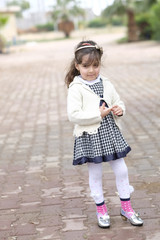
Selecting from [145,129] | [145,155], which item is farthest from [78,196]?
[145,129]

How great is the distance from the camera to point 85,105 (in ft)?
10.1

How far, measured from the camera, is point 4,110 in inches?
356

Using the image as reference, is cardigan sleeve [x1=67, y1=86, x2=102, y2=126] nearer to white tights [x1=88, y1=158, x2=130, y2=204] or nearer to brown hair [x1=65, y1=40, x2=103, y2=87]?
brown hair [x1=65, y1=40, x2=103, y2=87]

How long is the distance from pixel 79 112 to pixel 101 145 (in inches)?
11.2

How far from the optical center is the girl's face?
10.0ft

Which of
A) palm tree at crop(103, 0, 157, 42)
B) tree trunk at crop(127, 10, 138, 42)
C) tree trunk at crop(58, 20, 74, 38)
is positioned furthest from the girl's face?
tree trunk at crop(58, 20, 74, 38)

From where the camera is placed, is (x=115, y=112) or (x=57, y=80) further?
(x=57, y=80)

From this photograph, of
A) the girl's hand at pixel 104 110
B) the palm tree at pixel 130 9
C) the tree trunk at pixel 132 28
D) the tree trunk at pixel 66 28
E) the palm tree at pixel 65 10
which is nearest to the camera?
the girl's hand at pixel 104 110

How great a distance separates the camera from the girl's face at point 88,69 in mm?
3061

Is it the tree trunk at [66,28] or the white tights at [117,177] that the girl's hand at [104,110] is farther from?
the tree trunk at [66,28]

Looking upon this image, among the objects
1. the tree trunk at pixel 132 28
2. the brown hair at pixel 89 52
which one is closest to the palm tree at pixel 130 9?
the tree trunk at pixel 132 28

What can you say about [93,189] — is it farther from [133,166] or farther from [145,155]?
[145,155]

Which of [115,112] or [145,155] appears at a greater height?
[115,112]

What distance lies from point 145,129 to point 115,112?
3496 millimetres
